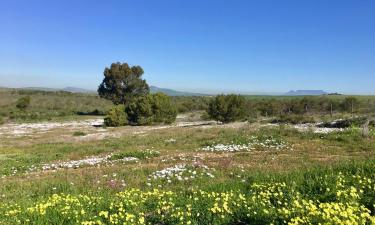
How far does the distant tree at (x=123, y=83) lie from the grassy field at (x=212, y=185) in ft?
184

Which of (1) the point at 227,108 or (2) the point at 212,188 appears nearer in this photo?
(2) the point at 212,188

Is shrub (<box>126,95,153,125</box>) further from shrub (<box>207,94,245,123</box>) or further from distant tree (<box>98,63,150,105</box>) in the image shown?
distant tree (<box>98,63,150,105</box>)

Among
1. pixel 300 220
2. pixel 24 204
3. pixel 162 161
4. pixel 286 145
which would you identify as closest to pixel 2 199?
pixel 24 204

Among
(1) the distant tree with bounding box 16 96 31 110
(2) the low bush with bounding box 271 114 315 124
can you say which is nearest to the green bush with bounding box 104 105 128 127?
(2) the low bush with bounding box 271 114 315 124

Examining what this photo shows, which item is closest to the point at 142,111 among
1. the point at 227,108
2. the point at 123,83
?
the point at 227,108

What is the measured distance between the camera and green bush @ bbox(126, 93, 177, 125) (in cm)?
5900

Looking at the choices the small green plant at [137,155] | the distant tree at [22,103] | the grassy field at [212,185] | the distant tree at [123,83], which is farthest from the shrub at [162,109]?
the distant tree at [22,103]

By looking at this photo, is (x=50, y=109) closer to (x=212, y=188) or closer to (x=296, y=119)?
(x=296, y=119)

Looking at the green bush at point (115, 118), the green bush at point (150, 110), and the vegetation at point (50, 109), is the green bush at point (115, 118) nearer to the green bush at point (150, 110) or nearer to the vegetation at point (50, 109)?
the green bush at point (150, 110)

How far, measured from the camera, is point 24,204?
35.1ft

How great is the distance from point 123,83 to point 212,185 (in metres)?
75.4

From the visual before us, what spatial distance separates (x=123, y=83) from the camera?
85625mm

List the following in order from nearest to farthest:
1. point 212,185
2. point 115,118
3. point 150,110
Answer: point 212,185
point 115,118
point 150,110

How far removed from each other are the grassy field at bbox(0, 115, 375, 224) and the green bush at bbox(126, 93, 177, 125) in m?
29.3
